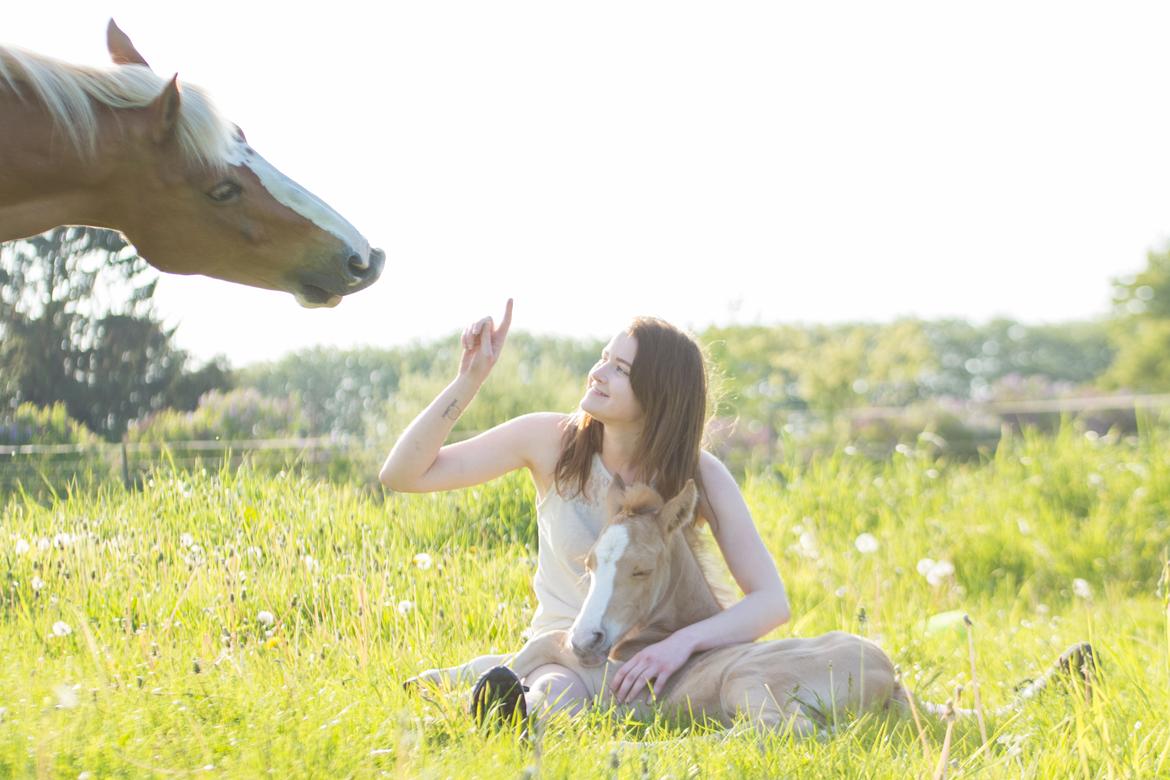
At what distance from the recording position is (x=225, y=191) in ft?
9.57

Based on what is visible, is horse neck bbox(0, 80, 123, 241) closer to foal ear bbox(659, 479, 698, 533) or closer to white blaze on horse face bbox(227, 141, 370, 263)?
white blaze on horse face bbox(227, 141, 370, 263)

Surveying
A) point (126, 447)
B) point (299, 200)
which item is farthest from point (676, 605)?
point (126, 447)

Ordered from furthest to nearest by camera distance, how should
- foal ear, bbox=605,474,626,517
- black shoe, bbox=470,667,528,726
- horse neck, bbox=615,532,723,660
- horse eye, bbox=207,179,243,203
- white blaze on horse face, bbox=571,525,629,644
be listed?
horse neck, bbox=615,532,723,660
foal ear, bbox=605,474,626,517
horse eye, bbox=207,179,243,203
white blaze on horse face, bbox=571,525,629,644
black shoe, bbox=470,667,528,726

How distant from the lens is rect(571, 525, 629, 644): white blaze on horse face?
8.97ft

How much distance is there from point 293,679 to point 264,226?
4.07 feet

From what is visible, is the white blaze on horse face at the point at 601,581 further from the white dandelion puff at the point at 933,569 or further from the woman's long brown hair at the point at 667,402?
the white dandelion puff at the point at 933,569

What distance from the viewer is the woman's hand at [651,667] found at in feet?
9.70

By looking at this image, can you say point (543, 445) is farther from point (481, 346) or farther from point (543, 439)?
point (481, 346)

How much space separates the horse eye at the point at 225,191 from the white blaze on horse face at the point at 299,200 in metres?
0.06

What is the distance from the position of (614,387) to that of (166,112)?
144 centimetres

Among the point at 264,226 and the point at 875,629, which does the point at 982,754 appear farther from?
the point at 264,226

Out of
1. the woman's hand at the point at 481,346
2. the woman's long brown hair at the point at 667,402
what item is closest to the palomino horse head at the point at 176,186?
the woman's hand at the point at 481,346

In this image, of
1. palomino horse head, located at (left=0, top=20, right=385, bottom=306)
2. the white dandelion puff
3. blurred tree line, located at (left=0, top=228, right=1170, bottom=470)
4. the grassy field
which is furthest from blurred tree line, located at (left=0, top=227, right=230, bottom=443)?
the white dandelion puff

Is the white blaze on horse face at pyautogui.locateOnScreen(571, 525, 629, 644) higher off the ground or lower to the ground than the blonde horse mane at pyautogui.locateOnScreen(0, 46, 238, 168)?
lower
